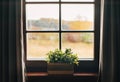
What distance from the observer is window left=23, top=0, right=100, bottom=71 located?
131 inches

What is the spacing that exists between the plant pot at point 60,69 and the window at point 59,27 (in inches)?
12.5

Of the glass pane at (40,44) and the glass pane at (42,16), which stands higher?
the glass pane at (42,16)

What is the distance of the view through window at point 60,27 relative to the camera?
333 centimetres

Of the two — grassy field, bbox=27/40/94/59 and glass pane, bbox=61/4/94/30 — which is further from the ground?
glass pane, bbox=61/4/94/30

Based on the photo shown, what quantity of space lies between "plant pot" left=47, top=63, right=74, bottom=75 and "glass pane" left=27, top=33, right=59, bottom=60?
0.34 meters

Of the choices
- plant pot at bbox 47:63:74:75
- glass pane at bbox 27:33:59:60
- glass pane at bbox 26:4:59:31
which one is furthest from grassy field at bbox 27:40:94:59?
plant pot at bbox 47:63:74:75

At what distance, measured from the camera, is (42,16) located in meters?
3.38

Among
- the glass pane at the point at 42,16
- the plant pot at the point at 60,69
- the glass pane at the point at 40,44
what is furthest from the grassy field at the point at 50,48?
the plant pot at the point at 60,69
